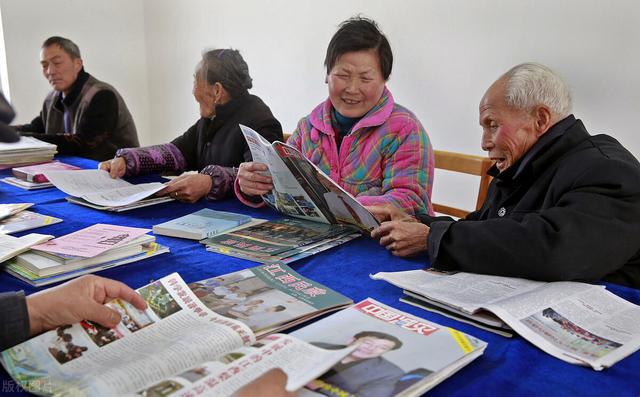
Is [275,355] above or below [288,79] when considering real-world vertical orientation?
below

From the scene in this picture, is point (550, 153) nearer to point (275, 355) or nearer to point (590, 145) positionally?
point (590, 145)

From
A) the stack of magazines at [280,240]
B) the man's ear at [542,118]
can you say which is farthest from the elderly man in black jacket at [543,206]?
the stack of magazines at [280,240]

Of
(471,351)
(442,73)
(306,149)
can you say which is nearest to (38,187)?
(306,149)

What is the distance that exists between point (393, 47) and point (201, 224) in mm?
1832

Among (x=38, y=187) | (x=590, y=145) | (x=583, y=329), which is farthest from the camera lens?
(x=38, y=187)

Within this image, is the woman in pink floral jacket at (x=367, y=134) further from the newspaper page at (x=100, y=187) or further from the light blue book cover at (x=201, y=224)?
the newspaper page at (x=100, y=187)

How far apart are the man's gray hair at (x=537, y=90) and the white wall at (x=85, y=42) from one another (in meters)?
3.53

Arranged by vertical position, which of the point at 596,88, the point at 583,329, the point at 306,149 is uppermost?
the point at 596,88

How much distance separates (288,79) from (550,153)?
2453mm

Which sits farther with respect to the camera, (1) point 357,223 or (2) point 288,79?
(2) point 288,79

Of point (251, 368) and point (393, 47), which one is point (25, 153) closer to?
point (393, 47)

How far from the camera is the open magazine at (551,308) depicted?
2.67 ft

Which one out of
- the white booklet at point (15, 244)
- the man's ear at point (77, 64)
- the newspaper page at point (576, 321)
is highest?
the man's ear at point (77, 64)

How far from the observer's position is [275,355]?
2.28 feet
